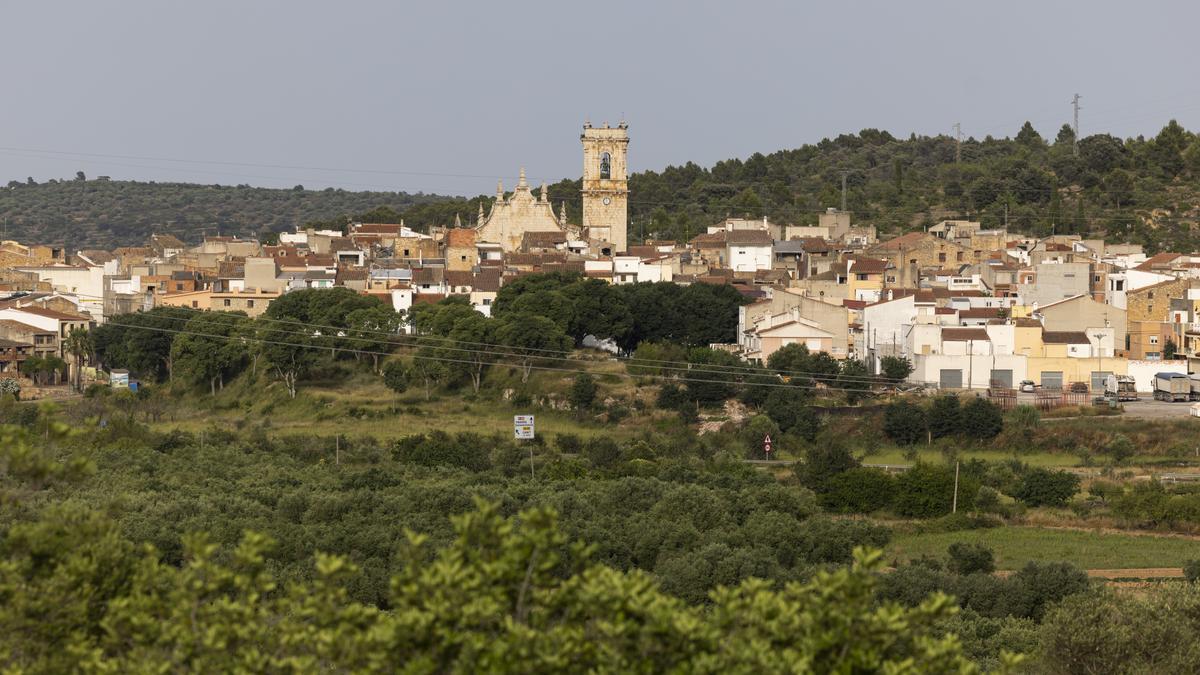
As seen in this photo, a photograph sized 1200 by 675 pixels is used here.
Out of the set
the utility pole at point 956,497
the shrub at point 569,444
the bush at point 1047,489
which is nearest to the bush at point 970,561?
the utility pole at point 956,497


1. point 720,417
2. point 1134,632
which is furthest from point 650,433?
point 1134,632

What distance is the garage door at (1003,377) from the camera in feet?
145

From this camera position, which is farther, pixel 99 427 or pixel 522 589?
pixel 99 427

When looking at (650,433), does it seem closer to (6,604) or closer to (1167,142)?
(6,604)

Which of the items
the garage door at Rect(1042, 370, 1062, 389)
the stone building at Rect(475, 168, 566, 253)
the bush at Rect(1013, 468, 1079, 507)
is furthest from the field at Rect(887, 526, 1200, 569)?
the stone building at Rect(475, 168, 566, 253)

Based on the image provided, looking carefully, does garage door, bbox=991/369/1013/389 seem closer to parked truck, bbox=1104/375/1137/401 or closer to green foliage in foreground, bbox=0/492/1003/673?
parked truck, bbox=1104/375/1137/401

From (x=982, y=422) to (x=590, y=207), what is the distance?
34490mm

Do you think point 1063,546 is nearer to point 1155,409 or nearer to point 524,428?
point 1155,409

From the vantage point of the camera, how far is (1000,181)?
8456cm

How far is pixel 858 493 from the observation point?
3350 centimetres

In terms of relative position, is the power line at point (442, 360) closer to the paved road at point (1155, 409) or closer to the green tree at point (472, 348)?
the green tree at point (472, 348)

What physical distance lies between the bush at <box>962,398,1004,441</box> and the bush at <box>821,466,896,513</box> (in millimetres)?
5859

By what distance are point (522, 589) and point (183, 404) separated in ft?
118

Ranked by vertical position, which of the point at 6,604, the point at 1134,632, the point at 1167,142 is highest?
the point at 1167,142
